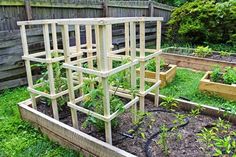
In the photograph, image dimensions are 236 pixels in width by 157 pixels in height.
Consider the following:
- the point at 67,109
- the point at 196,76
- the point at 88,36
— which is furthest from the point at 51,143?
the point at 196,76

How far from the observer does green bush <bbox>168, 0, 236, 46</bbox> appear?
6.32m

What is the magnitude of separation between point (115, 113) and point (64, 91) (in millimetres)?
946

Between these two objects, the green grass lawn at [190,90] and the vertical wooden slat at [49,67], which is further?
the green grass lawn at [190,90]

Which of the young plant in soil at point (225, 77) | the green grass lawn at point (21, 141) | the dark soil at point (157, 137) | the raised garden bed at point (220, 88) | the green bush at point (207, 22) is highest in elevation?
the green bush at point (207, 22)

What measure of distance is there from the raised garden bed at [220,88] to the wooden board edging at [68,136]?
2212 mm

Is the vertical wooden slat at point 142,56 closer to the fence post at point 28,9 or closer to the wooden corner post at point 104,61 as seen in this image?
the wooden corner post at point 104,61

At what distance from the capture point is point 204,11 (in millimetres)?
6555

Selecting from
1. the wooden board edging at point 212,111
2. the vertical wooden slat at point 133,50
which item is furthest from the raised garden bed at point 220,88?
the vertical wooden slat at point 133,50

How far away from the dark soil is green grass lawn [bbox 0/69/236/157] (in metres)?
0.33

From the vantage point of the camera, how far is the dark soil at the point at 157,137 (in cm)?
226

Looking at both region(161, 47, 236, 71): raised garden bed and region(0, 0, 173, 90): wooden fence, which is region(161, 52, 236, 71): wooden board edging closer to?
region(161, 47, 236, 71): raised garden bed

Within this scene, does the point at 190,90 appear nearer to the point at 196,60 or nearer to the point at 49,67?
the point at 196,60

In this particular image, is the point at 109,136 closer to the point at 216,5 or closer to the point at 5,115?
the point at 5,115

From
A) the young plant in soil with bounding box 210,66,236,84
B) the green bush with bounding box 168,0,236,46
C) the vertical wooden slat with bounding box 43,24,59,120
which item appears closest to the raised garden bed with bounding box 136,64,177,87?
the young plant in soil with bounding box 210,66,236,84
